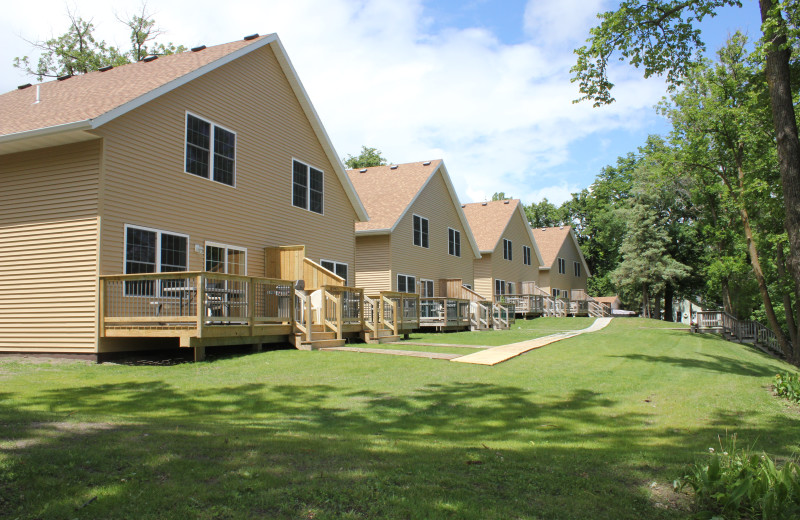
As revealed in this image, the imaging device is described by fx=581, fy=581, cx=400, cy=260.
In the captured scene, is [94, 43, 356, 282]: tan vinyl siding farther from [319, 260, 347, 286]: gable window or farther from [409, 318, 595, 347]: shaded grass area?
[409, 318, 595, 347]: shaded grass area

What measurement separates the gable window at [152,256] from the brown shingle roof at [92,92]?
277 cm

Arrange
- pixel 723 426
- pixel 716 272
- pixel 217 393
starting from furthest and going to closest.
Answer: pixel 716 272
pixel 217 393
pixel 723 426

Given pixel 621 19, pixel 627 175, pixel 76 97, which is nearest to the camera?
pixel 621 19

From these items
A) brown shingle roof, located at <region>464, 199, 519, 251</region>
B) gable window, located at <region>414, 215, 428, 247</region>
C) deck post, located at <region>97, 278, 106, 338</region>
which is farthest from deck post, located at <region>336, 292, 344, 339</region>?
brown shingle roof, located at <region>464, 199, 519, 251</region>

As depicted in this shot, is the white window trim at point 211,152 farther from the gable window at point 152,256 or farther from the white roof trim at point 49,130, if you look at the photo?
the white roof trim at point 49,130

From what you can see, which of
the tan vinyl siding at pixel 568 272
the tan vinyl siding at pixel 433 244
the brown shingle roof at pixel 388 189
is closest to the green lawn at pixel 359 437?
the brown shingle roof at pixel 388 189

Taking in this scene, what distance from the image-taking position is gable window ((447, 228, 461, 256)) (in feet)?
103

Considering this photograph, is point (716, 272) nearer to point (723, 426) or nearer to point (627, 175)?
point (723, 426)

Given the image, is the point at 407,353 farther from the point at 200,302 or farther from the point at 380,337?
the point at 200,302

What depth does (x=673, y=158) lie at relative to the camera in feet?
76.0

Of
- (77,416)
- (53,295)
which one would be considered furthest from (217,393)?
(53,295)

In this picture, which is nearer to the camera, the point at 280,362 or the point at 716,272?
the point at 280,362

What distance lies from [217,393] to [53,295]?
639 centimetres

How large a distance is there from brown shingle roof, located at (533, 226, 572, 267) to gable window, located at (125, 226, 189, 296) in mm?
38733
